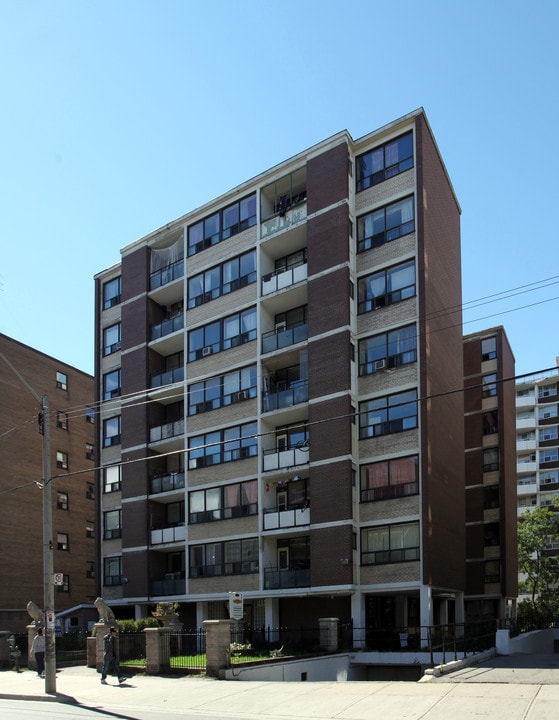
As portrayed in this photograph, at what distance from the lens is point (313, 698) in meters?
19.9

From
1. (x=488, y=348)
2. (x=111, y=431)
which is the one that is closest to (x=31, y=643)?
(x=111, y=431)

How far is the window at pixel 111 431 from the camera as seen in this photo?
46.4 m

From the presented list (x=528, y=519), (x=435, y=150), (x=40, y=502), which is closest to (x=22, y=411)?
(x=40, y=502)

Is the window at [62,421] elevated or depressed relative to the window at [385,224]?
depressed

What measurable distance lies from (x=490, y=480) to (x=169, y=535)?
23.2 meters

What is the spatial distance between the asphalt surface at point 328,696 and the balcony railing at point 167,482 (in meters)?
16.0

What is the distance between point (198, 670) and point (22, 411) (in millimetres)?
Result: 29937


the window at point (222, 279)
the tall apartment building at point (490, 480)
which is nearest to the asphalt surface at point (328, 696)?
the window at point (222, 279)

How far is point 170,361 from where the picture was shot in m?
45.4

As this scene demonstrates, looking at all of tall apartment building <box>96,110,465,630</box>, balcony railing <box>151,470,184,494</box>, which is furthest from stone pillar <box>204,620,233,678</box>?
balcony railing <box>151,470,184,494</box>

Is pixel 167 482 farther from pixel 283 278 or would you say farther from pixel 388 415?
pixel 388 415

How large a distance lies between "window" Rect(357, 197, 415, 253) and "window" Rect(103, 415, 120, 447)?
17.9 metres

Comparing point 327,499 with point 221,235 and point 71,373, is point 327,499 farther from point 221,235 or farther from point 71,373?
point 71,373

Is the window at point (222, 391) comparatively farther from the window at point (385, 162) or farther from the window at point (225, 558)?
the window at point (385, 162)
